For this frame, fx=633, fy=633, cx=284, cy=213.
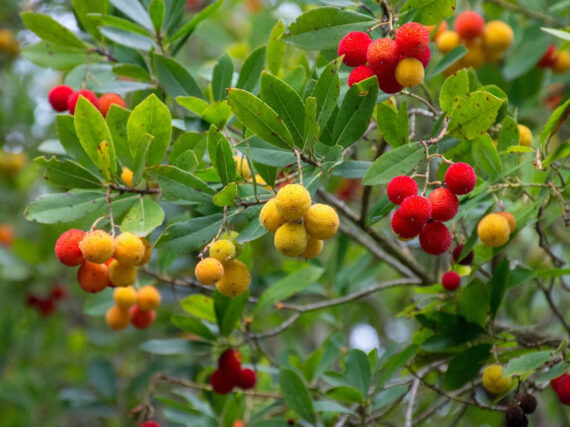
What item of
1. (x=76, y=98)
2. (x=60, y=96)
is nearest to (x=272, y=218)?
(x=76, y=98)

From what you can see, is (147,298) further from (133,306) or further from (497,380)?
(497,380)

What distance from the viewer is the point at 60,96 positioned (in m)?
1.65

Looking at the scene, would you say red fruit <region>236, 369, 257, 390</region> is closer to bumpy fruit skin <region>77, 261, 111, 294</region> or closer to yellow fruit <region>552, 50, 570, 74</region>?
bumpy fruit skin <region>77, 261, 111, 294</region>

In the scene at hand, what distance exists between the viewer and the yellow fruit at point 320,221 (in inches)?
42.8

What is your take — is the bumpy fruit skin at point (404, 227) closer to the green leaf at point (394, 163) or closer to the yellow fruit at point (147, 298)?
the green leaf at point (394, 163)

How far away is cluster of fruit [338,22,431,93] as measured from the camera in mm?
1180

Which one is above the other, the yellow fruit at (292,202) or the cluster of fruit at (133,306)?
the yellow fruit at (292,202)

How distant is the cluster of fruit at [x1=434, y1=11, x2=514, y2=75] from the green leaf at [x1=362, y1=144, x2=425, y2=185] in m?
0.85

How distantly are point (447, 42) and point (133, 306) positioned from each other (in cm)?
125

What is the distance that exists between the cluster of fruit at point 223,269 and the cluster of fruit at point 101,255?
0.49ft

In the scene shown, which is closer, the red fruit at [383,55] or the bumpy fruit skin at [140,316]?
the red fruit at [383,55]

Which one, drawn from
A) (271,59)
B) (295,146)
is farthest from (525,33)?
(295,146)

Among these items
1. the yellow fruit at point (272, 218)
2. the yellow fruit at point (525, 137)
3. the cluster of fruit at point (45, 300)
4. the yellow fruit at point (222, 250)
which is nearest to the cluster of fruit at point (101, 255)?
the yellow fruit at point (222, 250)

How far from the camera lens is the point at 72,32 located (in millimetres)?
1764
